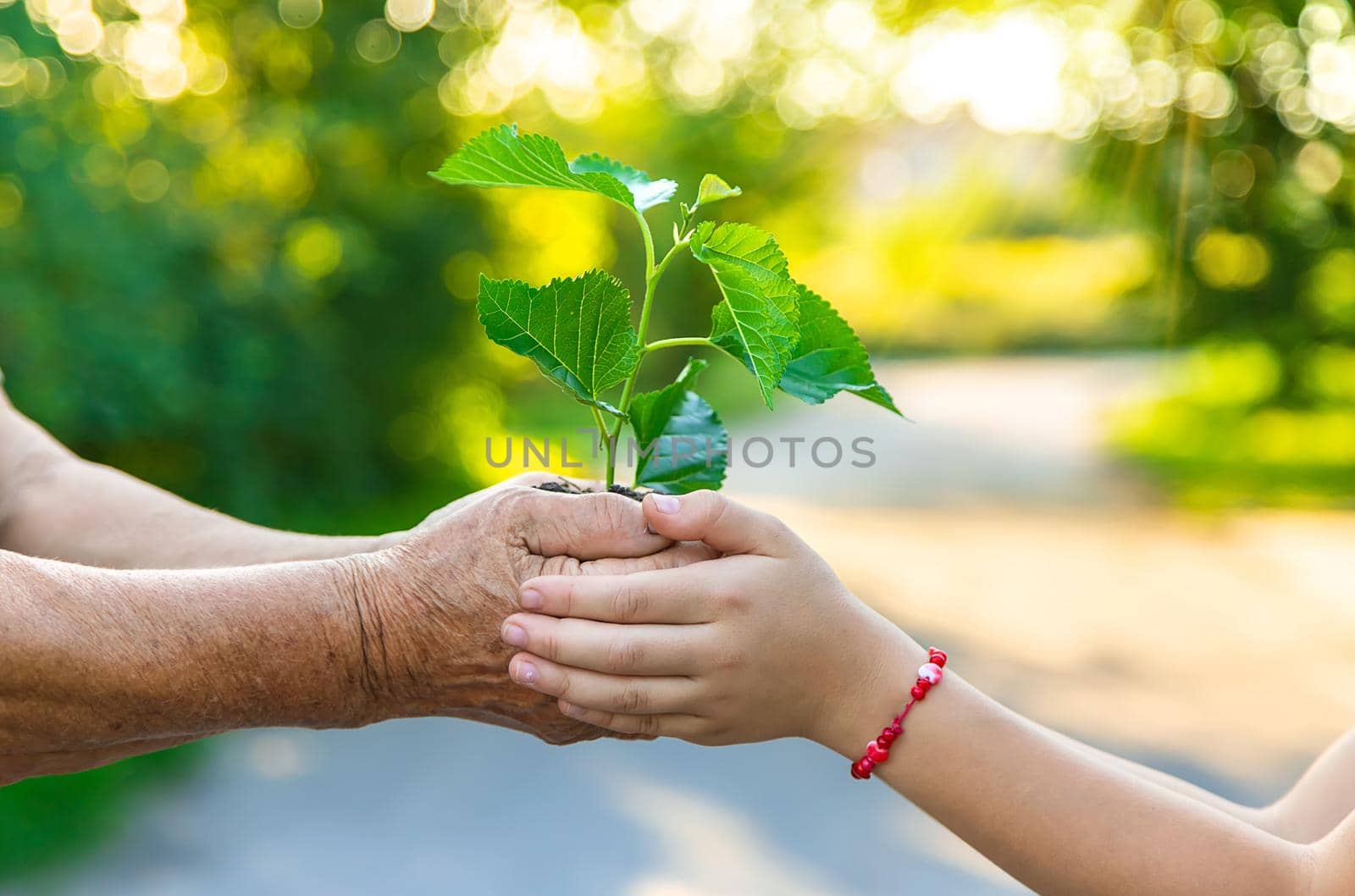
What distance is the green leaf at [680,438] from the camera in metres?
1.76

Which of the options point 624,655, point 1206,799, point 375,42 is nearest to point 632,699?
point 624,655

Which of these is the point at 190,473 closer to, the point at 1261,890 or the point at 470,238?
the point at 470,238

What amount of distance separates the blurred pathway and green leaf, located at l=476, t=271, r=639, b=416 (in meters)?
2.94

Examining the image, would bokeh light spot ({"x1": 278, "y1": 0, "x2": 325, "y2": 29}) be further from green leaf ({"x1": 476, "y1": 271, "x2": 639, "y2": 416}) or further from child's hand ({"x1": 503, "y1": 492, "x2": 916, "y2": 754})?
child's hand ({"x1": 503, "y1": 492, "x2": 916, "y2": 754})

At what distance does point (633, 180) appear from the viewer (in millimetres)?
1703

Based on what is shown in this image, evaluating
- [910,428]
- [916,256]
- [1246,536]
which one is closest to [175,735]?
[1246,536]

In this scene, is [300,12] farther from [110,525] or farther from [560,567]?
[560,567]

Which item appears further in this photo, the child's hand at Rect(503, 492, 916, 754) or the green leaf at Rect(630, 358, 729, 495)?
the green leaf at Rect(630, 358, 729, 495)

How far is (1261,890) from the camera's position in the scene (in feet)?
5.01

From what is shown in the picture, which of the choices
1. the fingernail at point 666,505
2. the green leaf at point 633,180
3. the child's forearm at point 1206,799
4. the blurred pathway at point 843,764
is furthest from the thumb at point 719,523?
the blurred pathway at point 843,764

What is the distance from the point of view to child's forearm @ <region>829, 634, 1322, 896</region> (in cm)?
153

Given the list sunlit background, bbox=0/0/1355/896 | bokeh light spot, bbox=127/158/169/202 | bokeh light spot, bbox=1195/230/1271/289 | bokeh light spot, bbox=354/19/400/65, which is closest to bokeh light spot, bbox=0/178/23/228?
sunlit background, bbox=0/0/1355/896

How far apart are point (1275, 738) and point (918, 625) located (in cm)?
204

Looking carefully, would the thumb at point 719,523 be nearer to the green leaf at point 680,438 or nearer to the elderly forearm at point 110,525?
the green leaf at point 680,438
